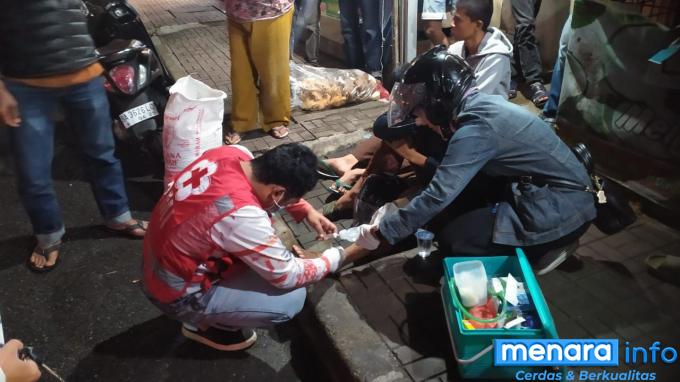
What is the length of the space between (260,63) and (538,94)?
11.2ft

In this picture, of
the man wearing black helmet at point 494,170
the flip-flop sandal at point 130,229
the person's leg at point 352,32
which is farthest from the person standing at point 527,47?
the flip-flop sandal at point 130,229

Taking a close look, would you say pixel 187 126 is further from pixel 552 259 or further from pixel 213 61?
pixel 213 61

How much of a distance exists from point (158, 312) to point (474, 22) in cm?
321

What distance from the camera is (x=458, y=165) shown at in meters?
2.59

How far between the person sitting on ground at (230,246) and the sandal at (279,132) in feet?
8.14

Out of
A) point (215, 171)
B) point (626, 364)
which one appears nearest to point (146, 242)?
point (215, 171)

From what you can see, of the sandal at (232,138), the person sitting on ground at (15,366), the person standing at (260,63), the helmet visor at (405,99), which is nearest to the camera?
the person sitting on ground at (15,366)

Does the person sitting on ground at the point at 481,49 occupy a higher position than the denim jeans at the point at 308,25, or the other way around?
the person sitting on ground at the point at 481,49

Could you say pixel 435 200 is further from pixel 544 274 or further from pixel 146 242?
pixel 146 242

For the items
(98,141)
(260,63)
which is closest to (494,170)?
(98,141)

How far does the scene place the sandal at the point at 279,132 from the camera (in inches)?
204

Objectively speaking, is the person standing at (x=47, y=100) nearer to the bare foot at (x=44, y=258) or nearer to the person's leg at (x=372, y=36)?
the bare foot at (x=44, y=258)

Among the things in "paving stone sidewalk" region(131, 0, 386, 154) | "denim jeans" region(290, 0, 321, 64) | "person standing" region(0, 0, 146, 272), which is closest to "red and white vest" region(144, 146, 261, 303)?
"person standing" region(0, 0, 146, 272)

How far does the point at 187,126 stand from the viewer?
3.64m
